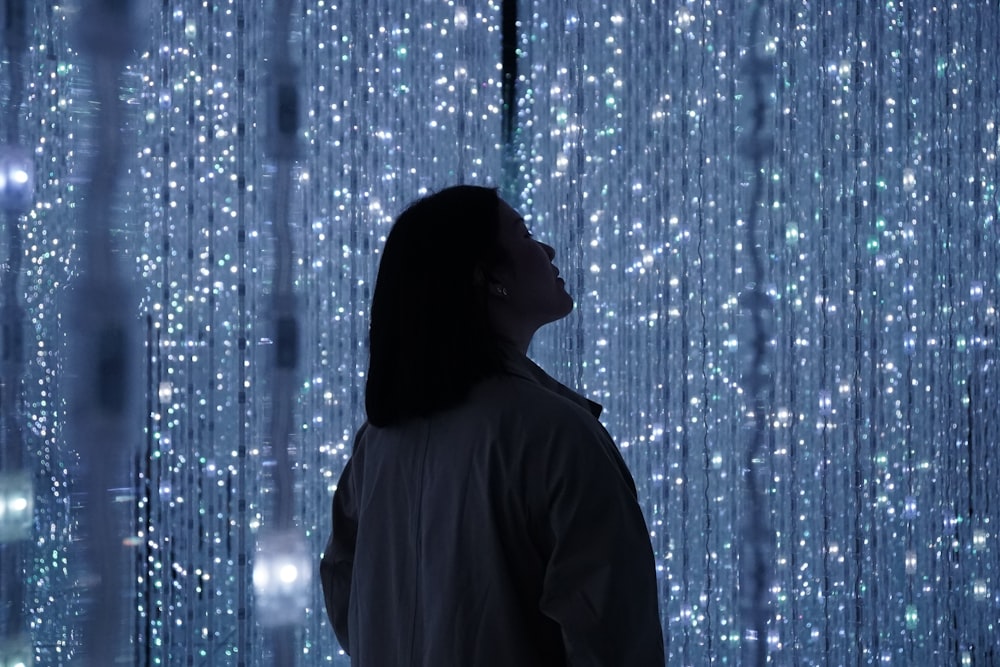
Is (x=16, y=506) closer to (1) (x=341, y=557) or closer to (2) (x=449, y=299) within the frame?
(1) (x=341, y=557)

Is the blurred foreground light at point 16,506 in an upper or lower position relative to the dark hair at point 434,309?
lower

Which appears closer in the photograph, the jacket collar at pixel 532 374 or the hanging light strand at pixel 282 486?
the jacket collar at pixel 532 374

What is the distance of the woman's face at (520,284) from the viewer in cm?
81

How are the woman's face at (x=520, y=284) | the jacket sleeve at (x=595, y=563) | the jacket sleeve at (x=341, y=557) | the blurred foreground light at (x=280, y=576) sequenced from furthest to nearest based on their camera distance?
the blurred foreground light at (x=280, y=576) < the jacket sleeve at (x=341, y=557) < the woman's face at (x=520, y=284) < the jacket sleeve at (x=595, y=563)

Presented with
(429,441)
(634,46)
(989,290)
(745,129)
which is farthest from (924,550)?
(429,441)

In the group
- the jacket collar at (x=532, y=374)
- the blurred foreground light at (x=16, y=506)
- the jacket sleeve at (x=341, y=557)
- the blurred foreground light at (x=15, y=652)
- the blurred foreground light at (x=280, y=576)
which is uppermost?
the jacket collar at (x=532, y=374)

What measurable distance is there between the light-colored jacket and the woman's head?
0.09ft

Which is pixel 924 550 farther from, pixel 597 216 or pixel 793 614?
pixel 597 216

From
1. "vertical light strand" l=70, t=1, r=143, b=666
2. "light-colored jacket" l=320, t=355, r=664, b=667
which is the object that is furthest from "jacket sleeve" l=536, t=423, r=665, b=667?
"vertical light strand" l=70, t=1, r=143, b=666

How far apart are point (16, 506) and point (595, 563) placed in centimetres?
141

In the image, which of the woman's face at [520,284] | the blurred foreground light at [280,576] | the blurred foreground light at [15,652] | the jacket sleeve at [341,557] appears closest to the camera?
the woman's face at [520,284]

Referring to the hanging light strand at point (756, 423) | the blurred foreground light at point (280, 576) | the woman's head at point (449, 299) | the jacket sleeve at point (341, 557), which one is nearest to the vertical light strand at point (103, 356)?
the blurred foreground light at point (280, 576)

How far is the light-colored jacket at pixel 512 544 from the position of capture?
27.5 inches

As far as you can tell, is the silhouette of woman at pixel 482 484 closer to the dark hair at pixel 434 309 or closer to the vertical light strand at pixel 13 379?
the dark hair at pixel 434 309
